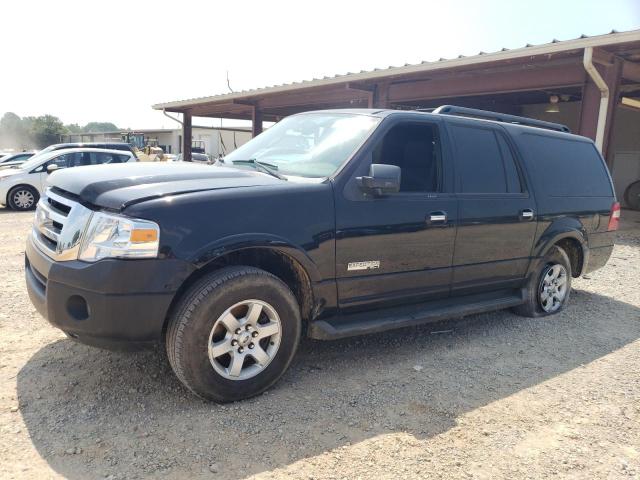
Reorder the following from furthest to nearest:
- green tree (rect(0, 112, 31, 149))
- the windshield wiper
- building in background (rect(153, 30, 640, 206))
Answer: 1. green tree (rect(0, 112, 31, 149))
2. building in background (rect(153, 30, 640, 206))
3. the windshield wiper

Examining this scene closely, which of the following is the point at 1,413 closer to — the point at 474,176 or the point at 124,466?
the point at 124,466

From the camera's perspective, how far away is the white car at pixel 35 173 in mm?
12195

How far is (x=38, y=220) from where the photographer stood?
3371 mm

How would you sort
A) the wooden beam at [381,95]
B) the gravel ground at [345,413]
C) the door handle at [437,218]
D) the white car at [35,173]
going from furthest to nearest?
1. the wooden beam at [381,95]
2. the white car at [35,173]
3. the door handle at [437,218]
4. the gravel ground at [345,413]

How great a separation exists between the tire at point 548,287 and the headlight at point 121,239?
12.0 feet

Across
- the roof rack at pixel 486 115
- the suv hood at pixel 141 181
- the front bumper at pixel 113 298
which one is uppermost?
the roof rack at pixel 486 115

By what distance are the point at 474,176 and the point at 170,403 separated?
295cm

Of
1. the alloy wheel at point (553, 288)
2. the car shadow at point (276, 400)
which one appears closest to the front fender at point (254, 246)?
the car shadow at point (276, 400)

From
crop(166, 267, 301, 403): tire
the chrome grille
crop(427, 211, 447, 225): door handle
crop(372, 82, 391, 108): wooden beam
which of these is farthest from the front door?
crop(372, 82, 391, 108): wooden beam

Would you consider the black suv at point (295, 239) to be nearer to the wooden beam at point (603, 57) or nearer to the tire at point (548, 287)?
the tire at point (548, 287)

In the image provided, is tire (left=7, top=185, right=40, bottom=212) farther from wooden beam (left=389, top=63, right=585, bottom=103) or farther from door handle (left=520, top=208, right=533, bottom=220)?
door handle (left=520, top=208, right=533, bottom=220)

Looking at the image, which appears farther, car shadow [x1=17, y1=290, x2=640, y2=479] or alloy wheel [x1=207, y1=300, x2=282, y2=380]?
alloy wheel [x1=207, y1=300, x2=282, y2=380]

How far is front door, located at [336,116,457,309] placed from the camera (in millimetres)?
3453

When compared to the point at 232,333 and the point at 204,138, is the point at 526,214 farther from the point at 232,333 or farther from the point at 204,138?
the point at 204,138
